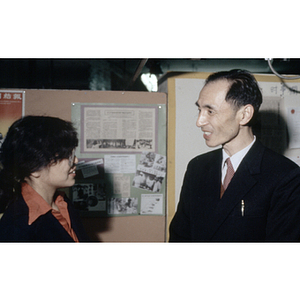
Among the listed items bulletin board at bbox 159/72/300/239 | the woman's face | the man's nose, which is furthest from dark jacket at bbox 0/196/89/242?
the man's nose

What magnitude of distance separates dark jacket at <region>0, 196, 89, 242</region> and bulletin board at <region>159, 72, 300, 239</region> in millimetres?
537

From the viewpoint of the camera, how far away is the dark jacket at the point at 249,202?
1.01 meters

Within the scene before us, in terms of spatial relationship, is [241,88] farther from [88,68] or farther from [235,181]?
[88,68]

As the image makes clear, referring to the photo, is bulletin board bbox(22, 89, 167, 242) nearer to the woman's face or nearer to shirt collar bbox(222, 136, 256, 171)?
the woman's face

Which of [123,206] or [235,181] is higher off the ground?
[235,181]

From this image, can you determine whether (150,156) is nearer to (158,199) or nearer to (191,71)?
(158,199)

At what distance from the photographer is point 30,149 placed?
3.25ft

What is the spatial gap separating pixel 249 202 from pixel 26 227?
885 mm

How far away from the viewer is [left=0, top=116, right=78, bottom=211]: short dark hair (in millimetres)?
989

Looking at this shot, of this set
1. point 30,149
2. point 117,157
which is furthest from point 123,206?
point 30,149

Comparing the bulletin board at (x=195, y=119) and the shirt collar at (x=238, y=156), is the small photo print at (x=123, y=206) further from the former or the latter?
the shirt collar at (x=238, y=156)

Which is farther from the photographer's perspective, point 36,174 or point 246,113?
point 246,113

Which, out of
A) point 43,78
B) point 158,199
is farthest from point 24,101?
point 158,199

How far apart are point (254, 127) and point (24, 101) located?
1.07 metres
